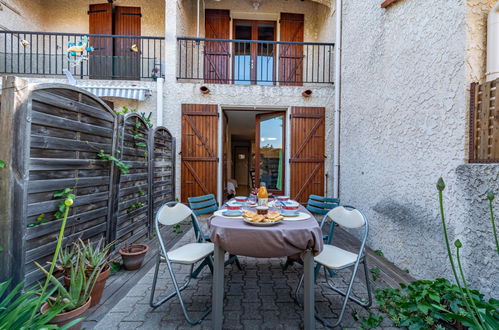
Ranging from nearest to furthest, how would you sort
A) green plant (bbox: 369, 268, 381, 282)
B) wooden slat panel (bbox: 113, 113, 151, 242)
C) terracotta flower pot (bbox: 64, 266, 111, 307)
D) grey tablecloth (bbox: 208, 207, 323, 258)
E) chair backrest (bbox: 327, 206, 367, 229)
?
grey tablecloth (bbox: 208, 207, 323, 258) → terracotta flower pot (bbox: 64, 266, 111, 307) → chair backrest (bbox: 327, 206, 367, 229) → green plant (bbox: 369, 268, 381, 282) → wooden slat panel (bbox: 113, 113, 151, 242)

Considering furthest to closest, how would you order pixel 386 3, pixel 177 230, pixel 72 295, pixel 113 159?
pixel 177 230, pixel 386 3, pixel 113 159, pixel 72 295

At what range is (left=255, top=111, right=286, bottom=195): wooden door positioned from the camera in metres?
5.25

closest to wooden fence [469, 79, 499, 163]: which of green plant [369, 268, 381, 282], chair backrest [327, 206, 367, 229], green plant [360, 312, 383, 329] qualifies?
chair backrest [327, 206, 367, 229]

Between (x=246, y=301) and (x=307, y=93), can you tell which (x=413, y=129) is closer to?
(x=246, y=301)

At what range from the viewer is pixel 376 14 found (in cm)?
320

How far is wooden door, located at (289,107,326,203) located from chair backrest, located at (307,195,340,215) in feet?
6.57

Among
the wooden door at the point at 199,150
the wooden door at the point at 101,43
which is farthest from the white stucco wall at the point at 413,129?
the wooden door at the point at 101,43

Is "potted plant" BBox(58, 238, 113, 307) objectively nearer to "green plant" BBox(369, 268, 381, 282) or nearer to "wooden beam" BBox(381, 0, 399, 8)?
"green plant" BBox(369, 268, 381, 282)

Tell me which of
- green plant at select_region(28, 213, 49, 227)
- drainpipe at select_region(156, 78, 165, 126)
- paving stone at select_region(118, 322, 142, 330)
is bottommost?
paving stone at select_region(118, 322, 142, 330)

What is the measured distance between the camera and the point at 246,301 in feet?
6.59

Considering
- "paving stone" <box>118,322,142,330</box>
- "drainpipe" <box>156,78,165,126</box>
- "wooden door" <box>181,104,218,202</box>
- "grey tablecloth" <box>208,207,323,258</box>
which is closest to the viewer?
"grey tablecloth" <box>208,207,323,258</box>

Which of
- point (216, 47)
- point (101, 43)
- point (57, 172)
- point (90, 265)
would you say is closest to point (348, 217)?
point (90, 265)

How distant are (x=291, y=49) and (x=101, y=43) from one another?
16.5 feet

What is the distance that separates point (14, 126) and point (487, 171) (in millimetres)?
3501
